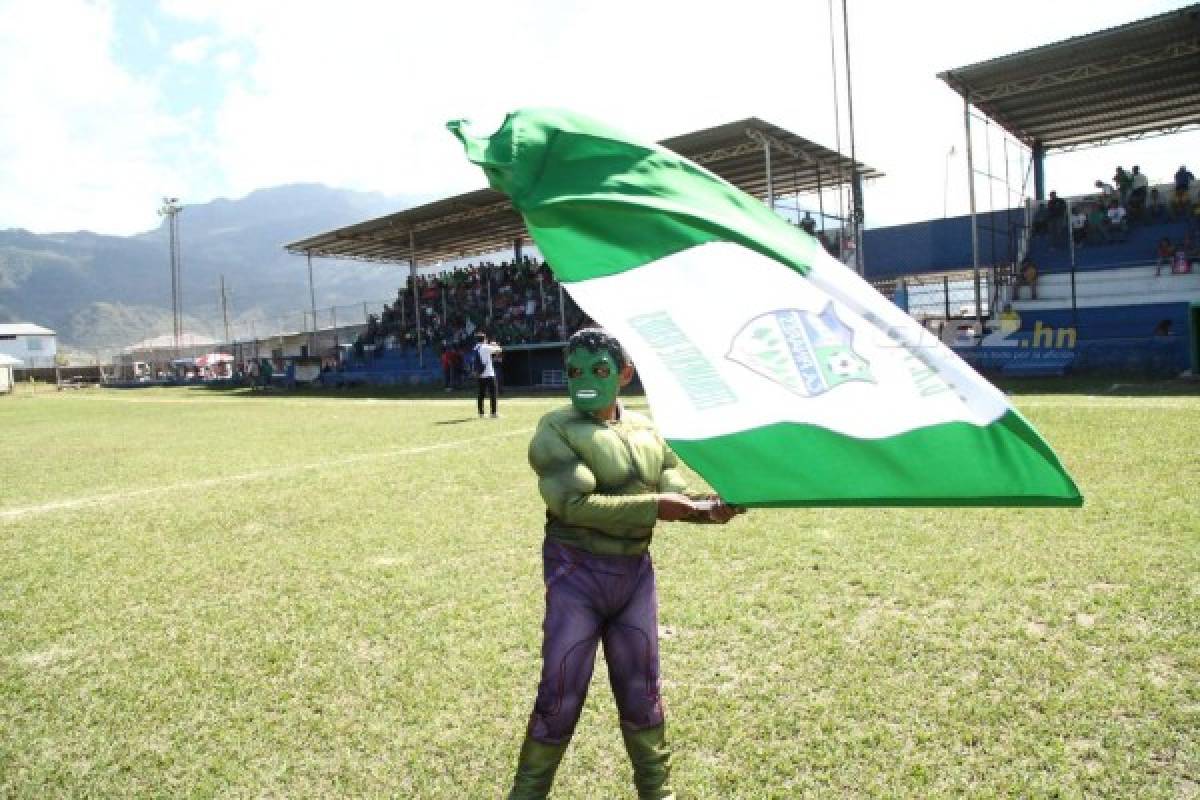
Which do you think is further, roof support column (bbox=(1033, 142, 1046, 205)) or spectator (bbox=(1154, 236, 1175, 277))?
roof support column (bbox=(1033, 142, 1046, 205))

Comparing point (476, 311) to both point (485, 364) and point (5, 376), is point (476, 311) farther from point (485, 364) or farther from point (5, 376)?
point (5, 376)

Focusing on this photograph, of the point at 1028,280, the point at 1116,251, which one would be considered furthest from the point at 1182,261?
the point at 1028,280

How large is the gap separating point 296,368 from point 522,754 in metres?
40.9

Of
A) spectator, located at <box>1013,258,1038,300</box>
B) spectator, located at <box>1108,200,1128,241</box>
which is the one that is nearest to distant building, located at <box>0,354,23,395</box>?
spectator, located at <box>1013,258,1038,300</box>

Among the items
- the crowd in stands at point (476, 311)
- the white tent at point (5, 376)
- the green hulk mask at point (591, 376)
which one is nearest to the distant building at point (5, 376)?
the white tent at point (5, 376)

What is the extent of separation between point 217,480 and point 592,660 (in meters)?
9.29

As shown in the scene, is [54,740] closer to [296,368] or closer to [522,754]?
[522,754]

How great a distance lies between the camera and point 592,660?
8.75 ft

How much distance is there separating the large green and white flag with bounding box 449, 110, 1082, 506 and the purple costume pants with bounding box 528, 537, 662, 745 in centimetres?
62

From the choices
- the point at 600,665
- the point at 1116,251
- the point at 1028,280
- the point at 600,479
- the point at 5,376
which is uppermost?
the point at 1116,251

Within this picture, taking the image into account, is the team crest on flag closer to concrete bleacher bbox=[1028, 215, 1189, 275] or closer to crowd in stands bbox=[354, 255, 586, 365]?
concrete bleacher bbox=[1028, 215, 1189, 275]

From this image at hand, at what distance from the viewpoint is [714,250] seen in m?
2.34

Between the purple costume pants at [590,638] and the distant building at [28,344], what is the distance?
121 meters

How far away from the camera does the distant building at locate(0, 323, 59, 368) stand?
4114 inches
